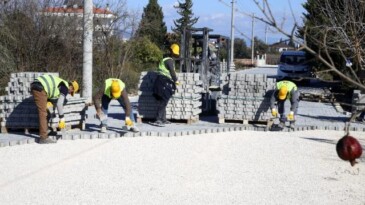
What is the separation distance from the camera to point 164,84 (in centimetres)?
1314

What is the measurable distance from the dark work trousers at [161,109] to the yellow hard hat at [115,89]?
6.01ft

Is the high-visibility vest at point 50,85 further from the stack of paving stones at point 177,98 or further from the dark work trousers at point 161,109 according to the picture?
the stack of paving stones at point 177,98

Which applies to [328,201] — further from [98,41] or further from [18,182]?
[98,41]

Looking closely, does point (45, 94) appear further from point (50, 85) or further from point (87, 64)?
point (87, 64)

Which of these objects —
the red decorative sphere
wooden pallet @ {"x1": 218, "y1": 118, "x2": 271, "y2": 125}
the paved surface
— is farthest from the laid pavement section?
the red decorative sphere

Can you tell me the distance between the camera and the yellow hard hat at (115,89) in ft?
37.9

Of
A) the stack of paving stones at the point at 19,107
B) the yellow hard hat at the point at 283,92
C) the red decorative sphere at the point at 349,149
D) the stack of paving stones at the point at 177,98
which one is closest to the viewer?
the red decorative sphere at the point at 349,149

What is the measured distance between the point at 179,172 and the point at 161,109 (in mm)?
4899

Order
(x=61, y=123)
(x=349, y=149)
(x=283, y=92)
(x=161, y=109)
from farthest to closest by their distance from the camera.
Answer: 1. (x=161, y=109)
2. (x=283, y=92)
3. (x=61, y=123)
4. (x=349, y=149)

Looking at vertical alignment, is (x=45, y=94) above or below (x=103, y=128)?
above

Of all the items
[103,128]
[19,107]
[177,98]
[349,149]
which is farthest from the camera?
[177,98]

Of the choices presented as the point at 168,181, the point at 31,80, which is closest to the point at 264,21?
the point at 168,181

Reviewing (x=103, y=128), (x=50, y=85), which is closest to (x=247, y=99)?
(x=103, y=128)

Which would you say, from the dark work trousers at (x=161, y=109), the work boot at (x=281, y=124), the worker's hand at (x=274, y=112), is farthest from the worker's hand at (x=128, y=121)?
the work boot at (x=281, y=124)
